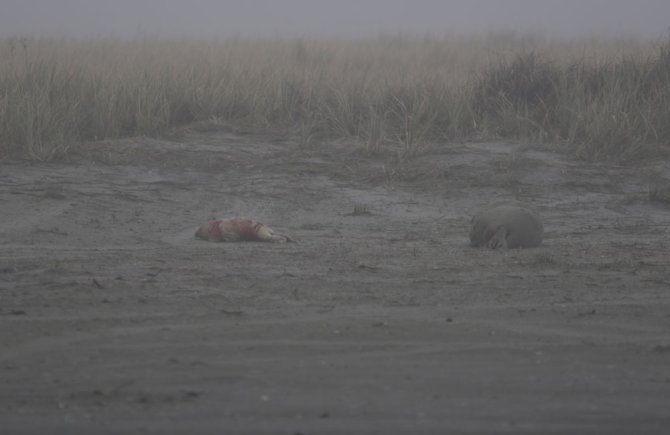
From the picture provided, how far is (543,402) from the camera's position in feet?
13.0

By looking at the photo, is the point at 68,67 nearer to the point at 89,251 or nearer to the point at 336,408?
the point at 89,251

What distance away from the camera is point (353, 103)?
465 inches

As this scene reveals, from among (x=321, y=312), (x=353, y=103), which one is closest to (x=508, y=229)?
(x=321, y=312)

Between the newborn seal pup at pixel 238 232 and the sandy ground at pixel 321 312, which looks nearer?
the sandy ground at pixel 321 312

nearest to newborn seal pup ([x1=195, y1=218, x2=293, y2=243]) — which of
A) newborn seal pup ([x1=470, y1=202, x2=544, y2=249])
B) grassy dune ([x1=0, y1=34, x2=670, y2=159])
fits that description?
newborn seal pup ([x1=470, y1=202, x2=544, y2=249])

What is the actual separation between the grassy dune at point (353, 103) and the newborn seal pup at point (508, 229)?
342cm

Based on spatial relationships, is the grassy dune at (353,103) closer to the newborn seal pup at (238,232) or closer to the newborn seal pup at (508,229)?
the newborn seal pup at (238,232)

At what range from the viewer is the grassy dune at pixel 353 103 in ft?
35.4

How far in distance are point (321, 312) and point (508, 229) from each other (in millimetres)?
2367

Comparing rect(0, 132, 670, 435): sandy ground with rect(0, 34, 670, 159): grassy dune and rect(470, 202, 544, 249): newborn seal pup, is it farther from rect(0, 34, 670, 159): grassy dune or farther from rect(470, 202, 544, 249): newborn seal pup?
rect(0, 34, 670, 159): grassy dune

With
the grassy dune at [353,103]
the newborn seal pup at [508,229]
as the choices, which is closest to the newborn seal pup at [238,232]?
the newborn seal pup at [508,229]

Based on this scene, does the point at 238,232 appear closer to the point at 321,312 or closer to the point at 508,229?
the point at 508,229

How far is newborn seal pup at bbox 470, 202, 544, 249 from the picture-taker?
7125 mm

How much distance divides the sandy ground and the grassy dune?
1.17 metres
